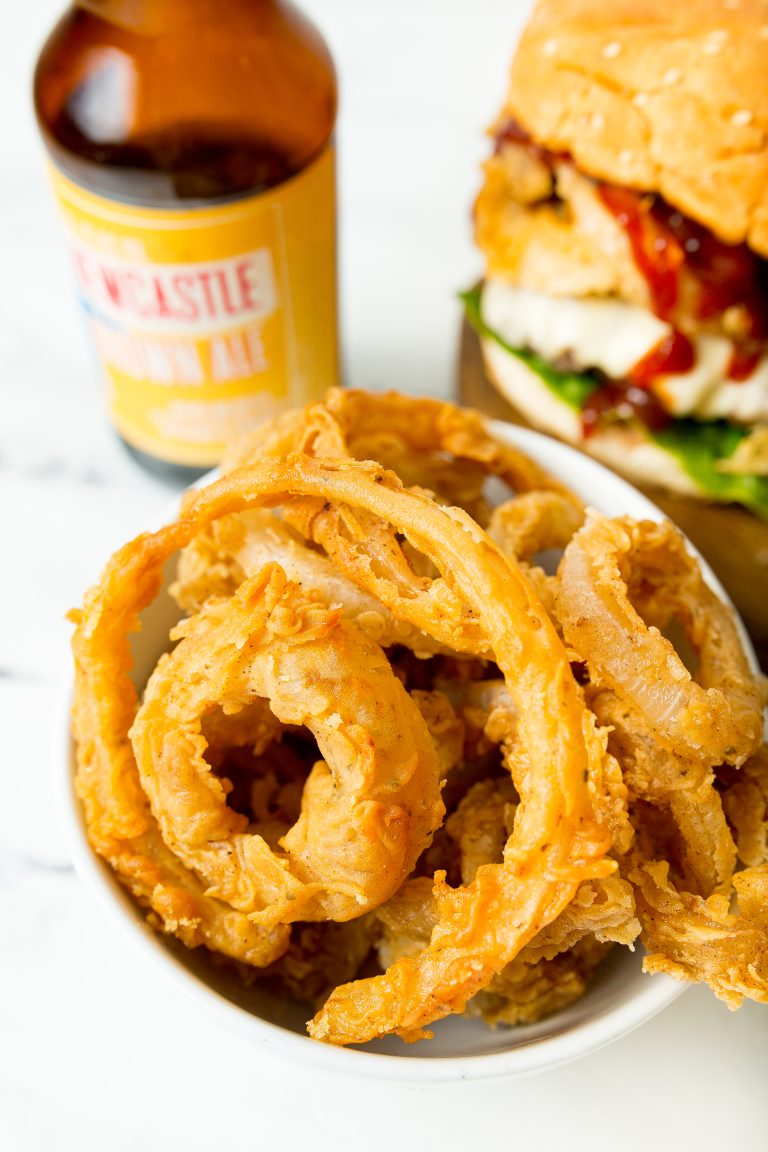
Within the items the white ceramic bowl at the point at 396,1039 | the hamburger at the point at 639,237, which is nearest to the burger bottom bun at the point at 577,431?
the hamburger at the point at 639,237

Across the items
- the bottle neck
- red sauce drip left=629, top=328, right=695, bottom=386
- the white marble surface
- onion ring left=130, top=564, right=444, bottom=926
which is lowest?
the white marble surface

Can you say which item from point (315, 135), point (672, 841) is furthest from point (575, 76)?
point (672, 841)

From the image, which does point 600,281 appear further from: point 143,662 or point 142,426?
point 143,662

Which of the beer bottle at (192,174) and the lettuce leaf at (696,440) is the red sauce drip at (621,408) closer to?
the lettuce leaf at (696,440)

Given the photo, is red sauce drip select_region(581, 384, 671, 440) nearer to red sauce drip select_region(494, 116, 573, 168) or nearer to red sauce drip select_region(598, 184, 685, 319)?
red sauce drip select_region(598, 184, 685, 319)

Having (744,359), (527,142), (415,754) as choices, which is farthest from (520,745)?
(527,142)

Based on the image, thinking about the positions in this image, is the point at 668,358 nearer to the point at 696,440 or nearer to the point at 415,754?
the point at 696,440

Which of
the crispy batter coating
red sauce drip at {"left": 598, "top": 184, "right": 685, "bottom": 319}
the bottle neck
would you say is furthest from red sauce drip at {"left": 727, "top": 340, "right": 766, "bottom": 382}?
the bottle neck
